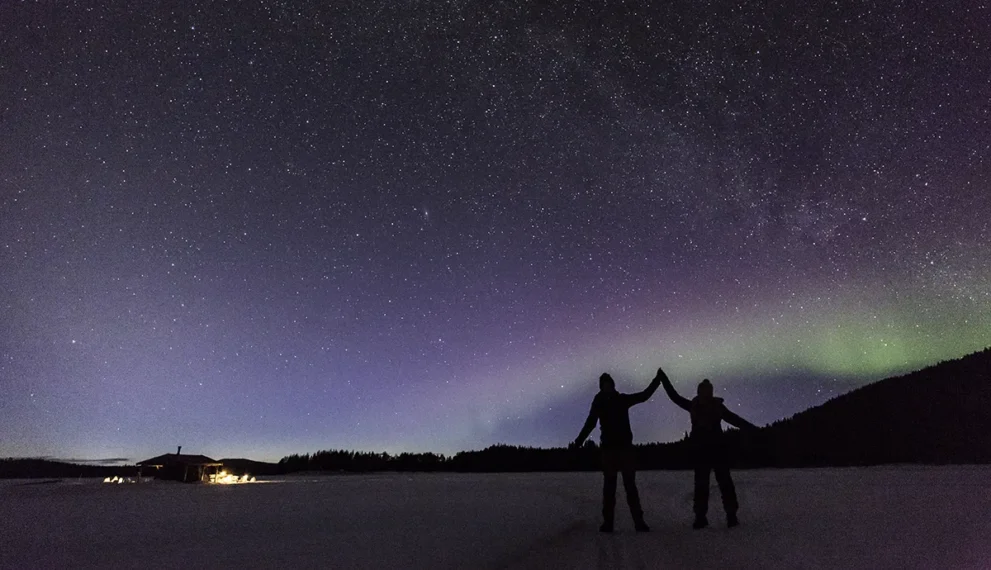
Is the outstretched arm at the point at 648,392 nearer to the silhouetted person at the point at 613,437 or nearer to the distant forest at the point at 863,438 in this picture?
the silhouetted person at the point at 613,437

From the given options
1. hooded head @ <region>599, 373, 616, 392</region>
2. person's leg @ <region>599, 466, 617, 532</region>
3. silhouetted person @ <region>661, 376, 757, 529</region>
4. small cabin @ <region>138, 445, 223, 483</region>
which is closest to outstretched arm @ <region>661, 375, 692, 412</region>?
silhouetted person @ <region>661, 376, 757, 529</region>

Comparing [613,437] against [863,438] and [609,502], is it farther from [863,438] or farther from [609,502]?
[863,438]

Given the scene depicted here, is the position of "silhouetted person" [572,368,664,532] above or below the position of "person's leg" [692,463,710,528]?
above

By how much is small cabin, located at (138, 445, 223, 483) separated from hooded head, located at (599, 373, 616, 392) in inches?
1366

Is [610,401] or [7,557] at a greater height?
[610,401]

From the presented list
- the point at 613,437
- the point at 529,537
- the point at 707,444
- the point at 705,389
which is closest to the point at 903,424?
the point at 705,389

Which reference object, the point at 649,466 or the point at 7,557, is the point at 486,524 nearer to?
the point at 7,557

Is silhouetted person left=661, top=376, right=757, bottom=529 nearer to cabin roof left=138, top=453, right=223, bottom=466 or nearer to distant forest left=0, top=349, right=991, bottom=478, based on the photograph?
distant forest left=0, top=349, right=991, bottom=478

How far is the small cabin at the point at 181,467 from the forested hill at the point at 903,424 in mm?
39408

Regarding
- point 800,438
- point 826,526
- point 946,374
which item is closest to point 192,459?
point 826,526

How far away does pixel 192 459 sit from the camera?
3731 centimetres

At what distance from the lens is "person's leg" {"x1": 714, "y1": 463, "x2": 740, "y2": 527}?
6.38m

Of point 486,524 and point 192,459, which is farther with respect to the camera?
point 192,459

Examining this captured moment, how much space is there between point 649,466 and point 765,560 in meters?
42.6
